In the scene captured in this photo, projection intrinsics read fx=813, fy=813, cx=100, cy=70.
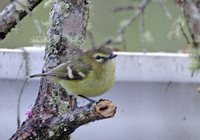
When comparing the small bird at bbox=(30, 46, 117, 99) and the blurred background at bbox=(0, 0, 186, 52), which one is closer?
the small bird at bbox=(30, 46, 117, 99)

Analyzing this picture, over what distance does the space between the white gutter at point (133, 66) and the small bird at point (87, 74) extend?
0.66m

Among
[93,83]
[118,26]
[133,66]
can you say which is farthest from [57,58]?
[118,26]

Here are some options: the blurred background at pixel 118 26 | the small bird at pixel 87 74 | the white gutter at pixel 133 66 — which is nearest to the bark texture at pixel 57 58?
the small bird at pixel 87 74

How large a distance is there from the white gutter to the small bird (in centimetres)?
66

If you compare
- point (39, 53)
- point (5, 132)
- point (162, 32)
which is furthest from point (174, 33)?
point (162, 32)

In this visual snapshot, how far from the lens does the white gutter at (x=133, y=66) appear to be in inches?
165

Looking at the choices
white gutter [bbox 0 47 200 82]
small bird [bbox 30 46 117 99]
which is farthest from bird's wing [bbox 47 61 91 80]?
white gutter [bbox 0 47 200 82]

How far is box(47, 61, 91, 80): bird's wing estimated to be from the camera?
350 centimetres

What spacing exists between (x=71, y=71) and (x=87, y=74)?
76 mm

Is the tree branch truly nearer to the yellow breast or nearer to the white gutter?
the yellow breast

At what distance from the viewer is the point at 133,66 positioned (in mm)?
4348

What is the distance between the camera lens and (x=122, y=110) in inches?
169

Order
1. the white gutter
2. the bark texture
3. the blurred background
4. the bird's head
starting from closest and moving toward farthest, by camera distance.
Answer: the bark texture → the bird's head → the white gutter → the blurred background

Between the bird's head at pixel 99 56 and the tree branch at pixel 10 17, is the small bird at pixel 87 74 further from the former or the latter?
the tree branch at pixel 10 17
